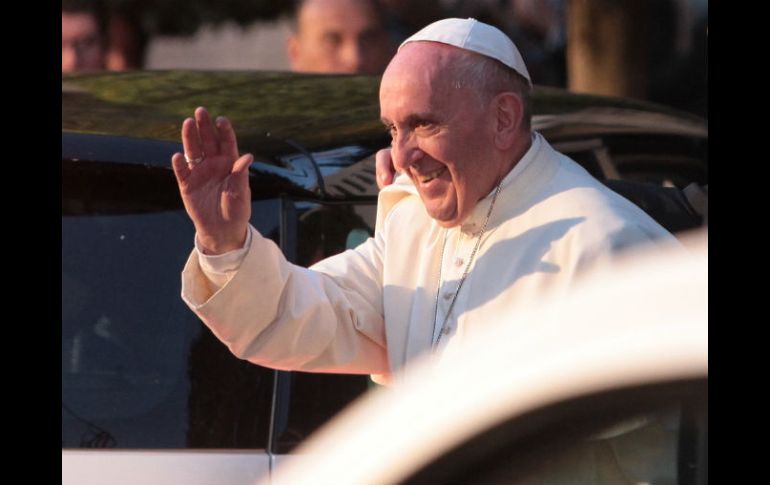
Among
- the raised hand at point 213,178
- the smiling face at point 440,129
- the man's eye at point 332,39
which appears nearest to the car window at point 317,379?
the smiling face at point 440,129

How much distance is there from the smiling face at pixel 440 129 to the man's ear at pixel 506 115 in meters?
0.01

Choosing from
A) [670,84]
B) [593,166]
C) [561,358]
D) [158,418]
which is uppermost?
[670,84]

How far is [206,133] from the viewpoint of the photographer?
310 centimetres

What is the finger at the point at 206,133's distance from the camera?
3084 mm

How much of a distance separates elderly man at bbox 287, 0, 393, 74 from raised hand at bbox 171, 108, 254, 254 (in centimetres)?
293

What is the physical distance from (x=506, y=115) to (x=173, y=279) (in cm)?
87

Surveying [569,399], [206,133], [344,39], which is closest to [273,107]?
[206,133]

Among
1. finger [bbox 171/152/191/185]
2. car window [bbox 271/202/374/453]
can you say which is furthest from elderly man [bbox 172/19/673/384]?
car window [bbox 271/202/374/453]

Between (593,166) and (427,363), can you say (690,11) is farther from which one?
(427,363)

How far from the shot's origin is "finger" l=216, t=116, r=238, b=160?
3102 mm
